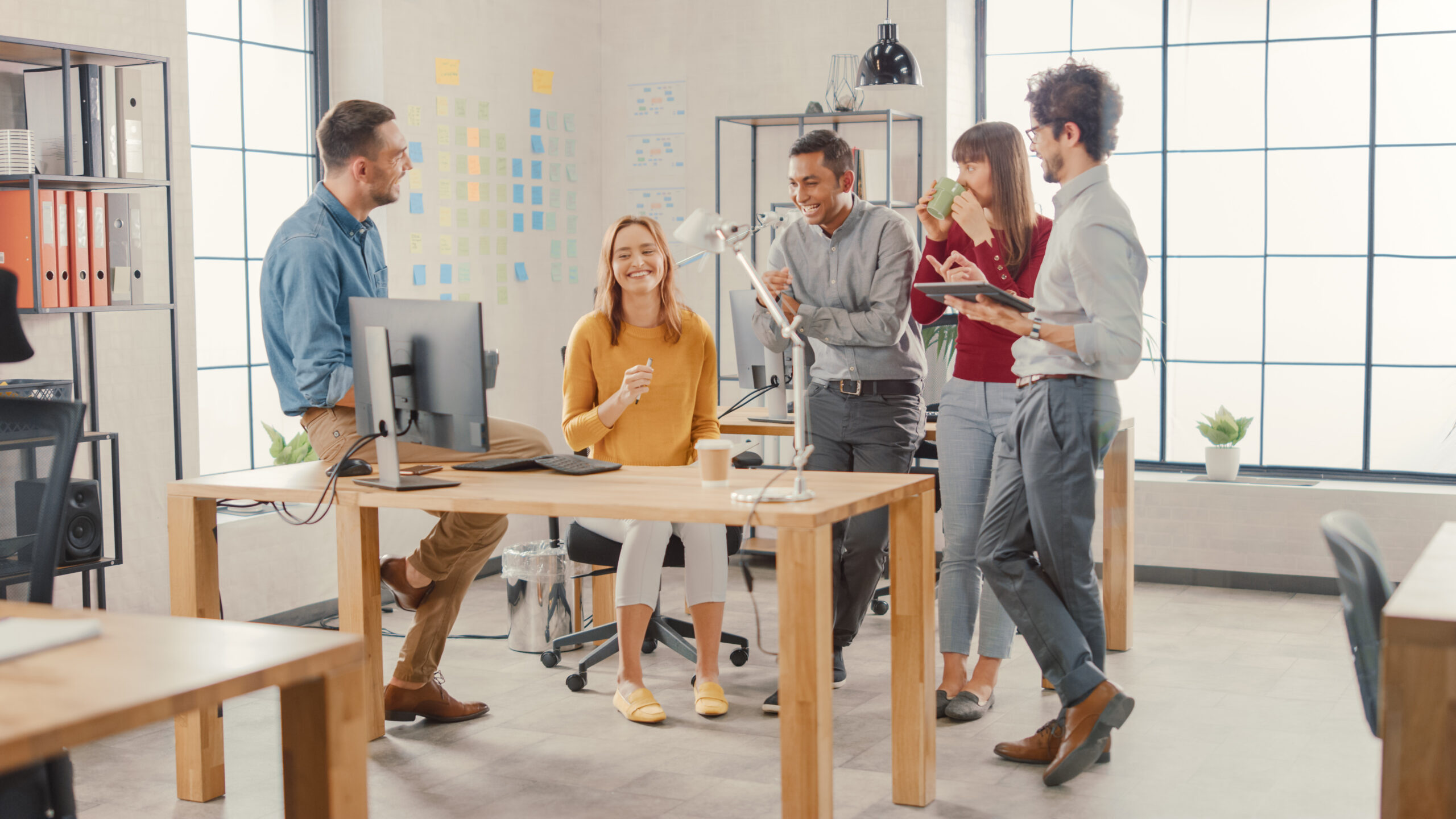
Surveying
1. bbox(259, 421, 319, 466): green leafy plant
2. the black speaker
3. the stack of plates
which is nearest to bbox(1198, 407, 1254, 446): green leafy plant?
Result: bbox(259, 421, 319, 466): green leafy plant

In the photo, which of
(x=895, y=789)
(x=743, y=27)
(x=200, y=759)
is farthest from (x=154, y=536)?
(x=743, y=27)

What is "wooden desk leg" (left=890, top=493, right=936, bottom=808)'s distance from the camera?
110 inches

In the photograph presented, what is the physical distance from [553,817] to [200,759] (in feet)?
2.69

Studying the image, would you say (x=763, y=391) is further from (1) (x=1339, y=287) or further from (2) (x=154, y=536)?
(1) (x=1339, y=287)

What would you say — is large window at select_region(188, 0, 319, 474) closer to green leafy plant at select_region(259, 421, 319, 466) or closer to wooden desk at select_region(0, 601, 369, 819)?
green leafy plant at select_region(259, 421, 319, 466)

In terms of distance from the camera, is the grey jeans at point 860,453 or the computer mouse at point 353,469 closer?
the computer mouse at point 353,469

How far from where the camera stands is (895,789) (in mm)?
2846

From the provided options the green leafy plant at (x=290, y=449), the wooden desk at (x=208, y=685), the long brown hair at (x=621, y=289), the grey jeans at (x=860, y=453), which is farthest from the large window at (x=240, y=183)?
the wooden desk at (x=208, y=685)

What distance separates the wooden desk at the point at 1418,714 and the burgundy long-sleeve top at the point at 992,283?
181 cm

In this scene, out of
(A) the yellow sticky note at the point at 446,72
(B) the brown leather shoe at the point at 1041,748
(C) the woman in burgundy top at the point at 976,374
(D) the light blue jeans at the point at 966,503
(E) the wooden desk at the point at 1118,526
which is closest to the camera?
(B) the brown leather shoe at the point at 1041,748

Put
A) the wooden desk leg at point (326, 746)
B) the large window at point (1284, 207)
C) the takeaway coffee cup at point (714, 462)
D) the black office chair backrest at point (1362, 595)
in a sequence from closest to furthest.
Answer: the wooden desk leg at point (326, 746), the black office chair backrest at point (1362, 595), the takeaway coffee cup at point (714, 462), the large window at point (1284, 207)

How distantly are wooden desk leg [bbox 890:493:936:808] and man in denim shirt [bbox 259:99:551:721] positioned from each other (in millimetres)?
1027

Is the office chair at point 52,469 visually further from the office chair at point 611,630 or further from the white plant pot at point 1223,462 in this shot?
the white plant pot at point 1223,462

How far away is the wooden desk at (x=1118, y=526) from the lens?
4184mm
